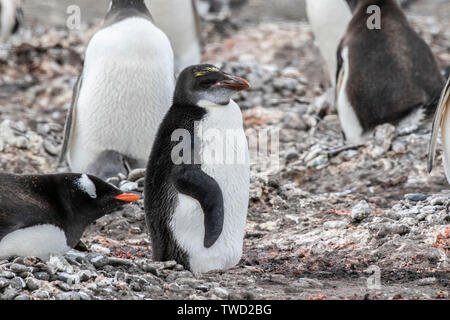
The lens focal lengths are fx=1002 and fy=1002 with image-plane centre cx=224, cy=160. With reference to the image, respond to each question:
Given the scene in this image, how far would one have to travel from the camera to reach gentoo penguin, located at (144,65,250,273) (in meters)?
4.63

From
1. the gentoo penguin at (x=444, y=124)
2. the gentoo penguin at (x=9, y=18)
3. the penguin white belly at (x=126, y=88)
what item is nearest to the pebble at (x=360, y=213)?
the gentoo penguin at (x=444, y=124)

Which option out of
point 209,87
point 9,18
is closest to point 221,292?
point 209,87

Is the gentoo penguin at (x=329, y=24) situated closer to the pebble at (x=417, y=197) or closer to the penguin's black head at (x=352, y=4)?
the penguin's black head at (x=352, y=4)

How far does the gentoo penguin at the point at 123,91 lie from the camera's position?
256 inches

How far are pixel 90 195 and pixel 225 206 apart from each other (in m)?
0.64

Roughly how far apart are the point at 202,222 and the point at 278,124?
11.4 ft

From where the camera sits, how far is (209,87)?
4.77m

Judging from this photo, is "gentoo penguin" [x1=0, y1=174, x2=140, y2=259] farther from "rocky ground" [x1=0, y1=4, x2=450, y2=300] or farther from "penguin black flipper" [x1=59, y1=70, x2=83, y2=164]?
"penguin black flipper" [x1=59, y1=70, x2=83, y2=164]

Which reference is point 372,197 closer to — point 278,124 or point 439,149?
point 439,149

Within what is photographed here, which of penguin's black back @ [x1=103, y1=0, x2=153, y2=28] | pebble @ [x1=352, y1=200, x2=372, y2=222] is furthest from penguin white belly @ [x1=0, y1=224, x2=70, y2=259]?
penguin's black back @ [x1=103, y1=0, x2=153, y2=28]

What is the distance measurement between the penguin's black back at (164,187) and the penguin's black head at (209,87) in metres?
0.06

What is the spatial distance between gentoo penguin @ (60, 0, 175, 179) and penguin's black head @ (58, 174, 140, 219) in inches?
71.0

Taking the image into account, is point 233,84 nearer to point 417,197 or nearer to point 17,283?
point 17,283

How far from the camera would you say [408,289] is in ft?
14.1
